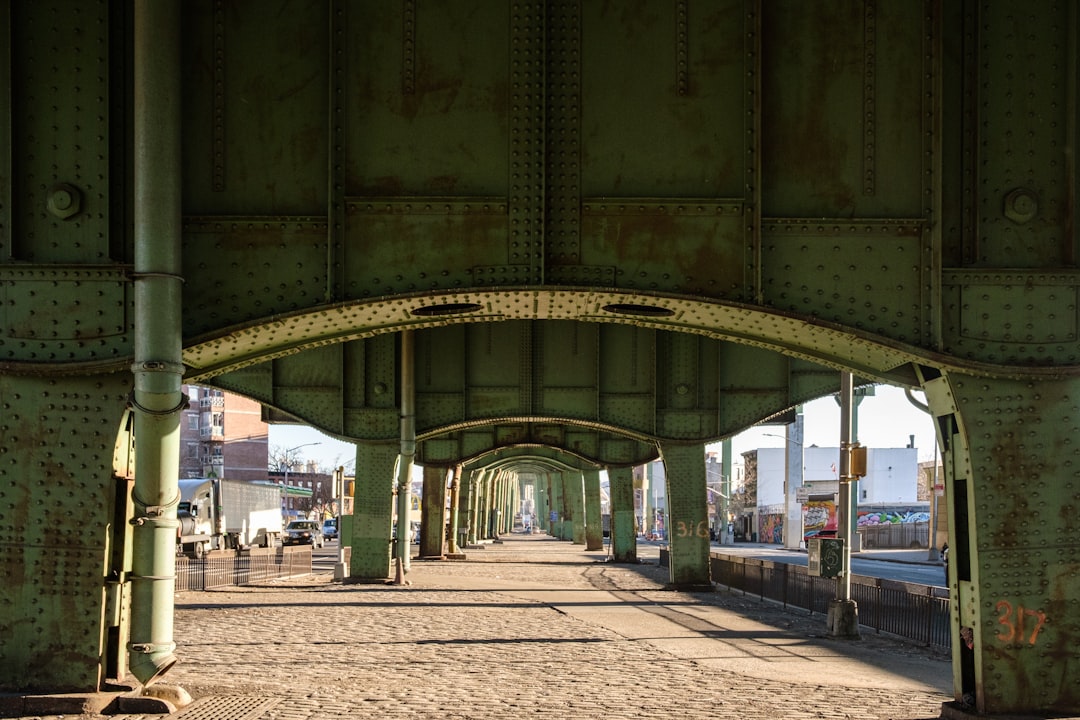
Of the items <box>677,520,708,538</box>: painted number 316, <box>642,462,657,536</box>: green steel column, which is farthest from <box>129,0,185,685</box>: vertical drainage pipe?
<box>642,462,657,536</box>: green steel column

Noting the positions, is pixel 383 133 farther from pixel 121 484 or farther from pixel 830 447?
pixel 830 447

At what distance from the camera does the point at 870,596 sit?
866 inches

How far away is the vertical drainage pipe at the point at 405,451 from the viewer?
26.4 metres

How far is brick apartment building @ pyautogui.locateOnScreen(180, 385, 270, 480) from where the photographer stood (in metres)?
124

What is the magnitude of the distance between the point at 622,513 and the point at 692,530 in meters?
18.0

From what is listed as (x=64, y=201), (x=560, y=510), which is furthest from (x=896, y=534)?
(x=64, y=201)

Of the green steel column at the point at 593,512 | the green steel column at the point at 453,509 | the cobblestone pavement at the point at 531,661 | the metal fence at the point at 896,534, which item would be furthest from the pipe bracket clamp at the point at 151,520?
the metal fence at the point at 896,534

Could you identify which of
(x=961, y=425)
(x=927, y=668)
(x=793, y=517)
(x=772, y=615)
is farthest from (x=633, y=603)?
(x=793, y=517)

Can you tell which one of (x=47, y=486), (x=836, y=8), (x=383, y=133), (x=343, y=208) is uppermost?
(x=836, y=8)

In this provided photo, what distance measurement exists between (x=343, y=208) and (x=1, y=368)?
3.47 meters

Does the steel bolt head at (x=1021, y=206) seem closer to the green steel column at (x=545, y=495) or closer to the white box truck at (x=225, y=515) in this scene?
the white box truck at (x=225, y=515)

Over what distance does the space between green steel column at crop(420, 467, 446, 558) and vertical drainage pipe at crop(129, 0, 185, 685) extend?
1402 inches

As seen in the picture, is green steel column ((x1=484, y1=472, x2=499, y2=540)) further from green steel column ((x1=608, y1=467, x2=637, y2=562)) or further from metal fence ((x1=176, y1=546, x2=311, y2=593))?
metal fence ((x1=176, y1=546, x2=311, y2=593))

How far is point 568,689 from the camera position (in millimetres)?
13406
